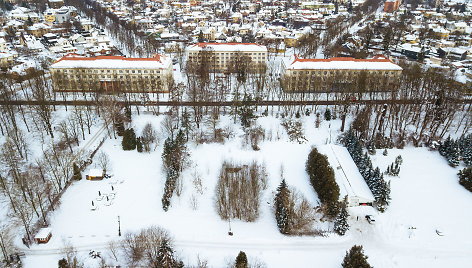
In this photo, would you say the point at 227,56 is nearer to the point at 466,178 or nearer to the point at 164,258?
the point at 466,178

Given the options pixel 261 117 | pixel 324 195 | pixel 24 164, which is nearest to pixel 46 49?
pixel 24 164

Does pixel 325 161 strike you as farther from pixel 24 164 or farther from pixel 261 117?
pixel 24 164

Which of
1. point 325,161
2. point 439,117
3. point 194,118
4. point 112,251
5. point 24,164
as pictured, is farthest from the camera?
point 194,118

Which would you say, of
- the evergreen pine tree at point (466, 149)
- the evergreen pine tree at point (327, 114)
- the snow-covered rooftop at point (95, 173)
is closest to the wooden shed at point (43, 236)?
the snow-covered rooftop at point (95, 173)

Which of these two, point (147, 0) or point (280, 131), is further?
point (147, 0)

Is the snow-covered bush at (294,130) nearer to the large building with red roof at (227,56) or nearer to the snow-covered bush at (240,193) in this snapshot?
the snow-covered bush at (240,193)

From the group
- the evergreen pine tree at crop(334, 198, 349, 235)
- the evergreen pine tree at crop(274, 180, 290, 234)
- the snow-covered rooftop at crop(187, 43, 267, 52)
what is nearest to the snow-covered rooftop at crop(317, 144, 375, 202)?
the evergreen pine tree at crop(334, 198, 349, 235)

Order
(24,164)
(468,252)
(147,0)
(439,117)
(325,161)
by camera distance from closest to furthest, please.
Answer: (468,252)
(325,161)
(24,164)
(439,117)
(147,0)
